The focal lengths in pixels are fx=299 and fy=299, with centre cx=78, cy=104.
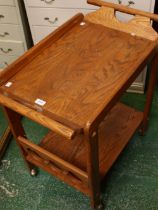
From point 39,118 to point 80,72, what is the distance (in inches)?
11.0

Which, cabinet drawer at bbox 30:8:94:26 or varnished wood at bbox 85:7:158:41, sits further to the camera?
cabinet drawer at bbox 30:8:94:26

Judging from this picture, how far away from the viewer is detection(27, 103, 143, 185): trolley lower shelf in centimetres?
138

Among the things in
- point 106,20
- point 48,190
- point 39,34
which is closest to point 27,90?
point 106,20

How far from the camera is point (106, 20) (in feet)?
4.42

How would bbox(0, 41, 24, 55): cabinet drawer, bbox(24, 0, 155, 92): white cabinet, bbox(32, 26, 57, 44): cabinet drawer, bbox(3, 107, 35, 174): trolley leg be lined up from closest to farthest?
bbox(3, 107, 35, 174): trolley leg
bbox(24, 0, 155, 92): white cabinet
bbox(32, 26, 57, 44): cabinet drawer
bbox(0, 41, 24, 55): cabinet drawer

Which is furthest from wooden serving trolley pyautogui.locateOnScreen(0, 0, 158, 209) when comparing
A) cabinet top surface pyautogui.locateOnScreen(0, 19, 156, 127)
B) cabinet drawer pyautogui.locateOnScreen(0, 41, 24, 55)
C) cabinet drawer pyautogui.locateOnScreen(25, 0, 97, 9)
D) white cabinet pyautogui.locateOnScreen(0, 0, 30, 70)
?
cabinet drawer pyautogui.locateOnScreen(0, 41, 24, 55)

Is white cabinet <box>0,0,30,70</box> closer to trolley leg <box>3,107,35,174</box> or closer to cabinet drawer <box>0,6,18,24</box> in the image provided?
cabinet drawer <box>0,6,18,24</box>

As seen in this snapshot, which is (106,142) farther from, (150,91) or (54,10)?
(54,10)

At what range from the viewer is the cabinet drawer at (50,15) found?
1645mm

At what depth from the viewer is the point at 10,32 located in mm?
1842

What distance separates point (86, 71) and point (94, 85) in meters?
0.09

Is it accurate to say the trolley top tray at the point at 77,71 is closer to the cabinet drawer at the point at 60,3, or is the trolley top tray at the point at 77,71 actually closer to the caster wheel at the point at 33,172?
the cabinet drawer at the point at 60,3

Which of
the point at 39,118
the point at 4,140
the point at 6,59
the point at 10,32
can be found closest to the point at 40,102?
the point at 39,118

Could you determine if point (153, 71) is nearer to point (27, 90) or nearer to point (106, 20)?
point (106, 20)
